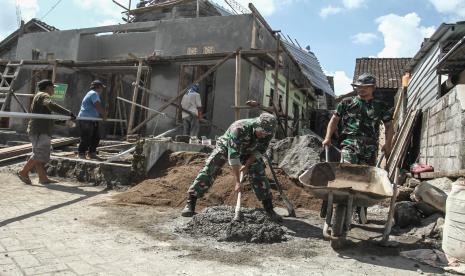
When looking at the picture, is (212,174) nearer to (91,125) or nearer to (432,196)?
(432,196)

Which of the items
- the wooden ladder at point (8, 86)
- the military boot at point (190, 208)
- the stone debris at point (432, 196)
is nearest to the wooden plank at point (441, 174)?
the stone debris at point (432, 196)

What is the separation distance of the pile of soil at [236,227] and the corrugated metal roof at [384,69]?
1573 cm

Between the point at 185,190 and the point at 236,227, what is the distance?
7.70 feet

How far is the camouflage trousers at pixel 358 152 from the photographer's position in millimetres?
4605

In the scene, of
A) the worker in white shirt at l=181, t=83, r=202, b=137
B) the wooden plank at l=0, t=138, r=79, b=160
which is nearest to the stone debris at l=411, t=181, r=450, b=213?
the worker in white shirt at l=181, t=83, r=202, b=137

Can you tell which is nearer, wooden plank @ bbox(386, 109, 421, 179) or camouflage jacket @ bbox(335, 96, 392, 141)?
camouflage jacket @ bbox(335, 96, 392, 141)

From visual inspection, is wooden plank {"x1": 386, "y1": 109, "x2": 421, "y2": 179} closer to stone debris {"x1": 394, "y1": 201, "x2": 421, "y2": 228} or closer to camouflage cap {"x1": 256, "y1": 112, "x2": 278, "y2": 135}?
stone debris {"x1": 394, "y1": 201, "x2": 421, "y2": 228}

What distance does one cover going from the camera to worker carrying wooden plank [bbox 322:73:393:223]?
4543mm

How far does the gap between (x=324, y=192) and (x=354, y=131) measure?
1.27m

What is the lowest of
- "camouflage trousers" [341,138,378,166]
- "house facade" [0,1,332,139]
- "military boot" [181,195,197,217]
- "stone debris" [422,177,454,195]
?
"military boot" [181,195,197,217]

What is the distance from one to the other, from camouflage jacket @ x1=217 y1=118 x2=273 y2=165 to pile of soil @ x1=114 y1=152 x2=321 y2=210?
1.28 meters

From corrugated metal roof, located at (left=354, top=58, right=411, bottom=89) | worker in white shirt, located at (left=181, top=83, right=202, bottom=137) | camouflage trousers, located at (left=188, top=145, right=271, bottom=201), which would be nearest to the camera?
camouflage trousers, located at (left=188, top=145, right=271, bottom=201)

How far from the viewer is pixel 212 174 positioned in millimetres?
5078

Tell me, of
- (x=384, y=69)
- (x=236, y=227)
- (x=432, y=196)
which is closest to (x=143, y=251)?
(x=236, y=227)
